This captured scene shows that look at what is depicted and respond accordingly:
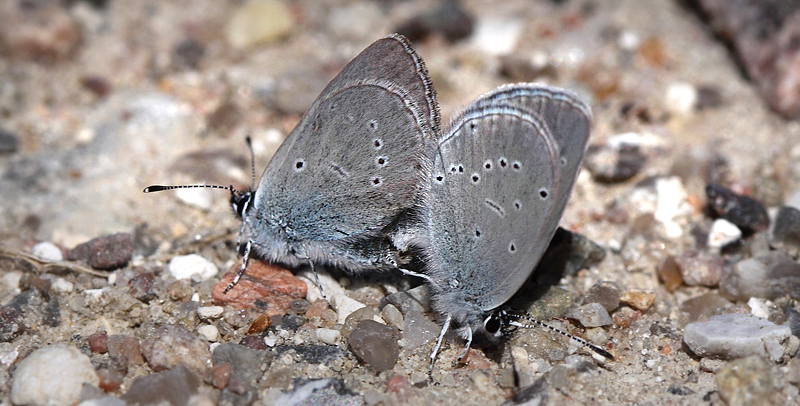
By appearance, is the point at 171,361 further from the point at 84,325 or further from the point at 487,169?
the point at 487,169

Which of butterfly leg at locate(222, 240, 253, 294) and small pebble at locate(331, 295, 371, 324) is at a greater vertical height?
butterfly leg at locate(222, 240, 253, 294)

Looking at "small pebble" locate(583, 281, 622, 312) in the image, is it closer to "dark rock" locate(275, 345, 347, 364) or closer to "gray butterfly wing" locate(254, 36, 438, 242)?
"gray butterfly wing" locate(254, 36, 438, 242)

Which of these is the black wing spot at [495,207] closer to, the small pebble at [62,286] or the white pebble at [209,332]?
the white pebble at [209,332]

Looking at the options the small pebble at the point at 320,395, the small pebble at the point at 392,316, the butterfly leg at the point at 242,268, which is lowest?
the small pebble at the point at 392,316

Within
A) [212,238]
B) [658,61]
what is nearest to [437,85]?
[658,61]

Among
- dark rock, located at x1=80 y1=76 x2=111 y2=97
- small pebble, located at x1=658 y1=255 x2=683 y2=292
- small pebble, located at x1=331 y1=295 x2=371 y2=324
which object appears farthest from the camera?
dark rock, located at x1=80 y1=76 x2=111 y2=97

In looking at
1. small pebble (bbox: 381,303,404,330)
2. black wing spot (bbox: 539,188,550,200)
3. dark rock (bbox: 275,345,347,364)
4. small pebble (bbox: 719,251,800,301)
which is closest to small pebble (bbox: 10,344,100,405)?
dark rock (bbox: 275,345,347,364)

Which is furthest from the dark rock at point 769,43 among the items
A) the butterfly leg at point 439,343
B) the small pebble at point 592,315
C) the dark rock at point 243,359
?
the dark rock at point 243,359
